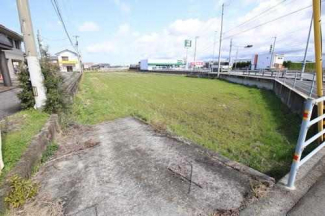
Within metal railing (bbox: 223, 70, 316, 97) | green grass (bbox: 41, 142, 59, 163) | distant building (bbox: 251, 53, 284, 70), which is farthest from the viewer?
distant building (bbox: 251, 53, 284, 70)

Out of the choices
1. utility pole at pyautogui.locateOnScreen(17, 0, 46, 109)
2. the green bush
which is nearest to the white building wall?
utility pole at pyautogui.locateOnScreen(17, 0, 46, 109)

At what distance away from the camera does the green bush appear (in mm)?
2267

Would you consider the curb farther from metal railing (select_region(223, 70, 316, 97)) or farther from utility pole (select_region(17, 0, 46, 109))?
metal railing (select_region(223, 70, 316, 97))

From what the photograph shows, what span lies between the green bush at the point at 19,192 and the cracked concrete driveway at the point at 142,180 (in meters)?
0.14

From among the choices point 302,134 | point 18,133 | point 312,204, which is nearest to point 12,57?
point 18,133

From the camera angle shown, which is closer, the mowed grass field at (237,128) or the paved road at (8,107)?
the mowed grass field at (237,128)

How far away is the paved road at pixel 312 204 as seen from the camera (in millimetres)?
2047

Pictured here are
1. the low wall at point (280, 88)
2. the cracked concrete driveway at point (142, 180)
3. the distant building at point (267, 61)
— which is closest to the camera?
the cracked concrete driveway at point (142, 180)

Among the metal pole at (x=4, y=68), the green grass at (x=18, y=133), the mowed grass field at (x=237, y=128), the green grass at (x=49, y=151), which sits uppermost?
the metal pole at (x=4, y=68)

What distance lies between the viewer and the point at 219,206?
90.0 inches

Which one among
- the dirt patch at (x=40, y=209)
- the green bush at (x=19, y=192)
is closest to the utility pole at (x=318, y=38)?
the dirt patch at (x=40, y=209)

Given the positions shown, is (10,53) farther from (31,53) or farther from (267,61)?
(267,61)

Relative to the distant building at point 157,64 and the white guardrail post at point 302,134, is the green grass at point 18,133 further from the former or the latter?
the distant building at point 157,64

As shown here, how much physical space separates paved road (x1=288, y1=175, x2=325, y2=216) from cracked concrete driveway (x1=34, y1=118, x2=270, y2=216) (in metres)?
0.55
